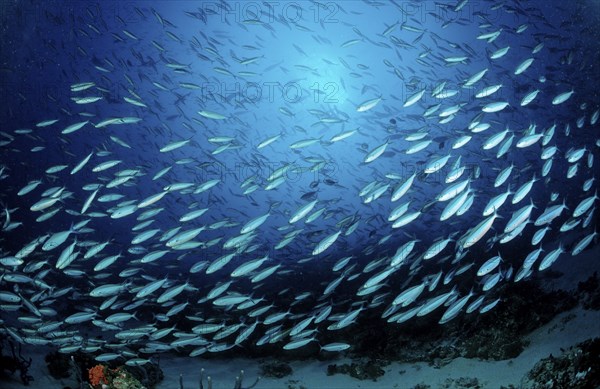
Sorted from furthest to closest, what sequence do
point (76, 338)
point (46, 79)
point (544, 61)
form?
1. point (46, 79)
2. point (544, 61)
3. point (76, 338)

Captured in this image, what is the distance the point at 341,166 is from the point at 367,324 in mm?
18768

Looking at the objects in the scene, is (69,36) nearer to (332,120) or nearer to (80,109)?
(80,109)

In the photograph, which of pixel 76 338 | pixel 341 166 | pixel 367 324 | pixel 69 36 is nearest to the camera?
pixel 76 338

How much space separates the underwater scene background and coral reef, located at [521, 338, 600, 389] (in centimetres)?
5

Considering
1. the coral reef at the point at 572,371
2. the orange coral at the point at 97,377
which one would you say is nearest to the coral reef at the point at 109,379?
the orange coral at the point at 97,377

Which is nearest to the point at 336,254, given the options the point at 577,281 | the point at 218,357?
the point at 218,357

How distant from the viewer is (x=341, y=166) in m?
29.0

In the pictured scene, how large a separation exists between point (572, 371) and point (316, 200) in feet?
15.8

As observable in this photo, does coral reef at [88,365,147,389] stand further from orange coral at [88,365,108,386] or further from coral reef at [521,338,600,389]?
coral reef at [521,338,600,389]

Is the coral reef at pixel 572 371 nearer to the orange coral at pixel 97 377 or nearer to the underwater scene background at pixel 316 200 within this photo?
the underwater scene background at pixel 316 200

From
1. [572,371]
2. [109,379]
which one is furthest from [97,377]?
[572,371]

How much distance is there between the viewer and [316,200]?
7.37 metres

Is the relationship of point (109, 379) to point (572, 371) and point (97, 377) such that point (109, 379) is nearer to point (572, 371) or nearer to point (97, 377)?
point (97, 377)

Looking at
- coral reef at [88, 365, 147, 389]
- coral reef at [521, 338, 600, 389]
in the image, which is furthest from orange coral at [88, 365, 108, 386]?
coral reef at [521, 338, 600, 389]
